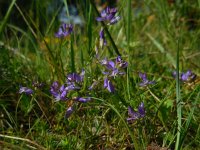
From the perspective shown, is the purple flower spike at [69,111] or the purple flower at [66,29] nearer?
the purple flower spike at [69,111]

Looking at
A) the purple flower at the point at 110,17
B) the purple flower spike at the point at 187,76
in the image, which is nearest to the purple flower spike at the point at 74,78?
the purple flower at the point at 110,17

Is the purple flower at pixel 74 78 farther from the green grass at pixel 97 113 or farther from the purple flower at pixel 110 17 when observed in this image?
the purple flower at pixel 110 17

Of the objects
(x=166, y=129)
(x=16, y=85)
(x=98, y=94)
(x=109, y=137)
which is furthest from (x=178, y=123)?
(x=16, y=85)

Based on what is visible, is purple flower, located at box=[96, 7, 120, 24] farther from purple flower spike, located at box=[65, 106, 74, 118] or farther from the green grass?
purple flower spike, located at box=[65, 106, 74, 118]

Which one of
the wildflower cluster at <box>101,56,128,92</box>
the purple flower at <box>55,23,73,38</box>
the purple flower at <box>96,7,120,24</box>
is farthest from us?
the purple flower at <box>55,23,73,38</box>

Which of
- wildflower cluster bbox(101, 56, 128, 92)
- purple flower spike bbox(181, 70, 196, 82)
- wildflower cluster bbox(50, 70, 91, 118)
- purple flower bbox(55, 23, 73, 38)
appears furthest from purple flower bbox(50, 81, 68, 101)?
purple flower spike bbox(181, 70, 196, 82)

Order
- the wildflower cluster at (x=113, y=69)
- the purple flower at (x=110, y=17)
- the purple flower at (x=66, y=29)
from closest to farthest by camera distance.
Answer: the wildflower cluster at (x=113, y=69)
the purple flower at (x=110, y=17)
the purple flower at (x=66, y=29)

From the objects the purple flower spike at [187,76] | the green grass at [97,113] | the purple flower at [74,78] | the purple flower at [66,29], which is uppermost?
the purple flower at [66,29]

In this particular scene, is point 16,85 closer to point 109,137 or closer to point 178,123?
point 109,137

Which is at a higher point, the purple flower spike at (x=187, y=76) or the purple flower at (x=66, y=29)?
the purple flower at (x=66, y=29)

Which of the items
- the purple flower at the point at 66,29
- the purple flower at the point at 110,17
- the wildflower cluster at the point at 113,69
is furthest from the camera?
the purple flower at the point at 66,29

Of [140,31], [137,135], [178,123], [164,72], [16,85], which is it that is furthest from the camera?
[140,31]
